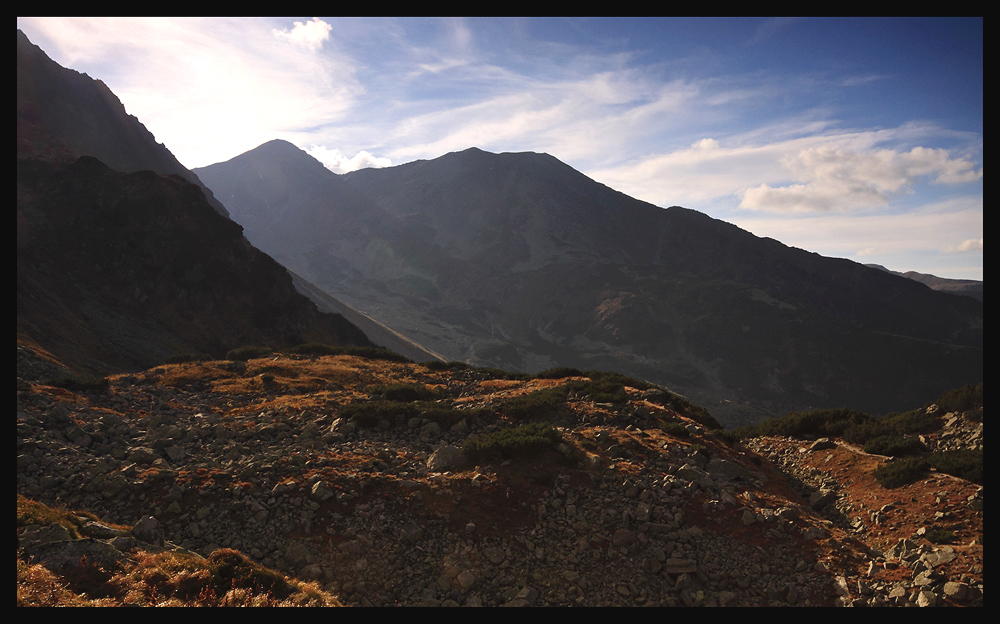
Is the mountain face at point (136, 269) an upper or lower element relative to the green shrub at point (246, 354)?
upper

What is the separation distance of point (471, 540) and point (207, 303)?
61464 mm

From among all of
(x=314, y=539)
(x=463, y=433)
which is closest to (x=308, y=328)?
Answer: (x=463, y=433)

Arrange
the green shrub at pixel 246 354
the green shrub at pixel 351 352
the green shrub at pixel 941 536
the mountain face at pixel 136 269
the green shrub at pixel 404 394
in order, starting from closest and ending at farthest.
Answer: the green shrub at pixel 941 536, the green shrub at pixel 404 394, the green shrub at pixel 246 354, the green shrub at pixel 351 352, the mountain face at pixel 136 269

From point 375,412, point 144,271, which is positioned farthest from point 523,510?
point 144,271

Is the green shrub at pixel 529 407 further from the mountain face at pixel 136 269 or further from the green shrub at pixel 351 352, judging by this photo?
the mountain face at pixel 136 269

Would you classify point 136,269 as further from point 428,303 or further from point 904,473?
point 428,303

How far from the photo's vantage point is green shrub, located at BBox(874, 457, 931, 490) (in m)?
14.0

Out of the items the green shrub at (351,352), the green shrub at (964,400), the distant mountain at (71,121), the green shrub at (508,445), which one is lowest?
the green shrub at (508,445)

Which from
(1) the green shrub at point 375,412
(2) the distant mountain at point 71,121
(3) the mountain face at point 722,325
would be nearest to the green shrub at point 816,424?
(1) the green shrub at point 375,412

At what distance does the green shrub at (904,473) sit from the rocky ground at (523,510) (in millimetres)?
363

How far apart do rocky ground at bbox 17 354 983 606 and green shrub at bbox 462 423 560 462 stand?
309mm

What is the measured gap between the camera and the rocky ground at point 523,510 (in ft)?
34.5

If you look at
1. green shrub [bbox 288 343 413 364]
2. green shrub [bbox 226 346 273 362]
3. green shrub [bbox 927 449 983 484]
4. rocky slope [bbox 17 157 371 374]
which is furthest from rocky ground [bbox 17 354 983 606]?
rocky slope [bbox 17 157 371 374]

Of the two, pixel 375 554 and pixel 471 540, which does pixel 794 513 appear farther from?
pixel 375 554
